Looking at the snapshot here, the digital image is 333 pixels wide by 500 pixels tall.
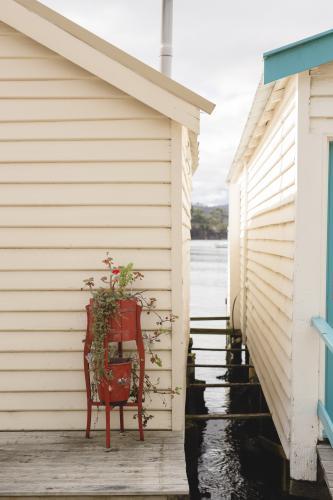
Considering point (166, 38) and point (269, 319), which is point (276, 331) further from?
point (166, 38)

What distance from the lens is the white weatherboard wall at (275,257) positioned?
205 inches

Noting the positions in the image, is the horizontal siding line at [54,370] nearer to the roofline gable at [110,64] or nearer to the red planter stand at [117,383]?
→ the red planter stand at [117,383]

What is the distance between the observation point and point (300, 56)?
14.9 feet

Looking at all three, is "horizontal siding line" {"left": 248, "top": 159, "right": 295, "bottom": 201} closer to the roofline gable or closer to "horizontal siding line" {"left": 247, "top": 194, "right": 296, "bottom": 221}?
"horizontal siding line" {"left": 247, "top": 194, "right": 296, "bottom": 221}

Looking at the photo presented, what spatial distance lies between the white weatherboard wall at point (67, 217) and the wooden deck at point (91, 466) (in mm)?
247

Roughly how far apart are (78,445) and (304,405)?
2.03 m

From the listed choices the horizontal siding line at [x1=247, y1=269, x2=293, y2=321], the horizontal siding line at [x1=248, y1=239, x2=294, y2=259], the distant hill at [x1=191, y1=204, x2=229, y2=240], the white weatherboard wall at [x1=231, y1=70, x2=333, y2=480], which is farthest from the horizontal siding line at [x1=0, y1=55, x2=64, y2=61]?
the distant hill at [x1=191, y1=204, x2=229, y2=240]

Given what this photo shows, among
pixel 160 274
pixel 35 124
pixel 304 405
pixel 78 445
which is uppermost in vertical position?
pixel 35 124

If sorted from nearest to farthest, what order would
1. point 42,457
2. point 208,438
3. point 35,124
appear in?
1. point 42,457
2. point 35,124
3. point 208,438

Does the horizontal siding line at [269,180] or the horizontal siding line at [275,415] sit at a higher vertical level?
the horizontal siding line at [269,180]

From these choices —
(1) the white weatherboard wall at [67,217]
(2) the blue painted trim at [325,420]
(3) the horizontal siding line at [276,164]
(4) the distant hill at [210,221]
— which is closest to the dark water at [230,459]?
(2) the blue painted trim at [325,420]

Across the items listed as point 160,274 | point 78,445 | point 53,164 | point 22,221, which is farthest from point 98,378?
point 53,164

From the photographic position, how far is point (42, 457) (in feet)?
15.1

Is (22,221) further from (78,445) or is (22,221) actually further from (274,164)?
(274,164)
